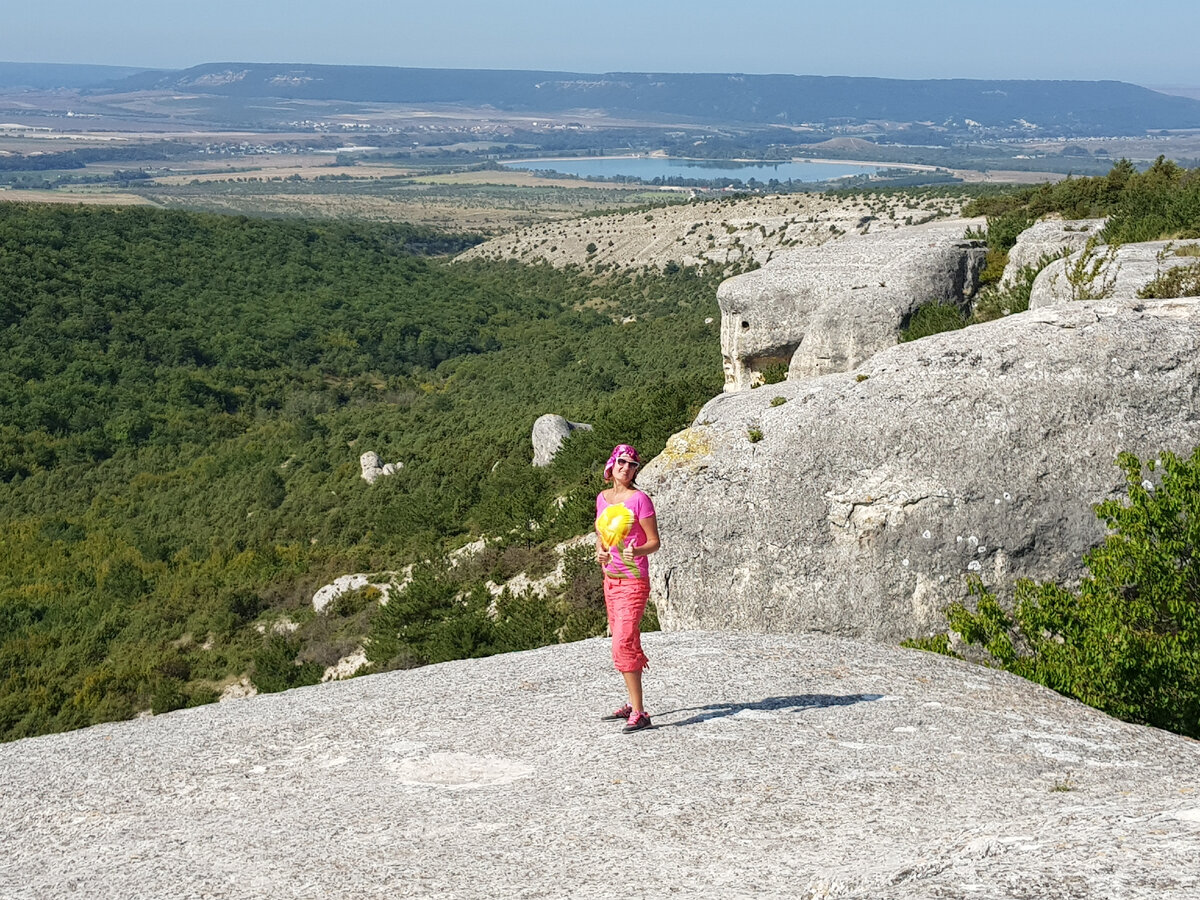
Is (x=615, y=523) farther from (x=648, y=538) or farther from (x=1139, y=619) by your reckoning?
(x=1139, y=619)

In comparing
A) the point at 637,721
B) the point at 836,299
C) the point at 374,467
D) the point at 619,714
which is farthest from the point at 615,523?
the point at 374,467

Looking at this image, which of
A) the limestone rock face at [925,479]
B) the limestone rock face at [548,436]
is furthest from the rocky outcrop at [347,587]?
the limestone rock face at [925,479]

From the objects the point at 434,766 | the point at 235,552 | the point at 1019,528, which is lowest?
the point at 235,552

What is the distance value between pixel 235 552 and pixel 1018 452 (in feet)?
105

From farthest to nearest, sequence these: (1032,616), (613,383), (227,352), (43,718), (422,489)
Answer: (227,352) < (613,383) < (422,489) < (43,718) < (1032,616)

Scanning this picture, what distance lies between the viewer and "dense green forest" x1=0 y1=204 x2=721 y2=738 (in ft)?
87.0

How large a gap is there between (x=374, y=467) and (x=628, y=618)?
1411 inches

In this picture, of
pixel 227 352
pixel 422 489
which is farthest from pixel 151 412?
pixel 422 489

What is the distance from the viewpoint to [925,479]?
13.2 m

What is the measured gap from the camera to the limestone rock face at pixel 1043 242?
76.4 ft

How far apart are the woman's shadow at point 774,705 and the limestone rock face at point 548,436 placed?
23012 mm

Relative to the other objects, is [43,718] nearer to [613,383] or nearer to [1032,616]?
[1032,616]

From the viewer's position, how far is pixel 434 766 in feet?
30.3

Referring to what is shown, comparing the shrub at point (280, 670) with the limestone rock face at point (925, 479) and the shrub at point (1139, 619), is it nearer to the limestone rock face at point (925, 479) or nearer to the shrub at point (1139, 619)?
the limestone rock face at point (925, 479)
